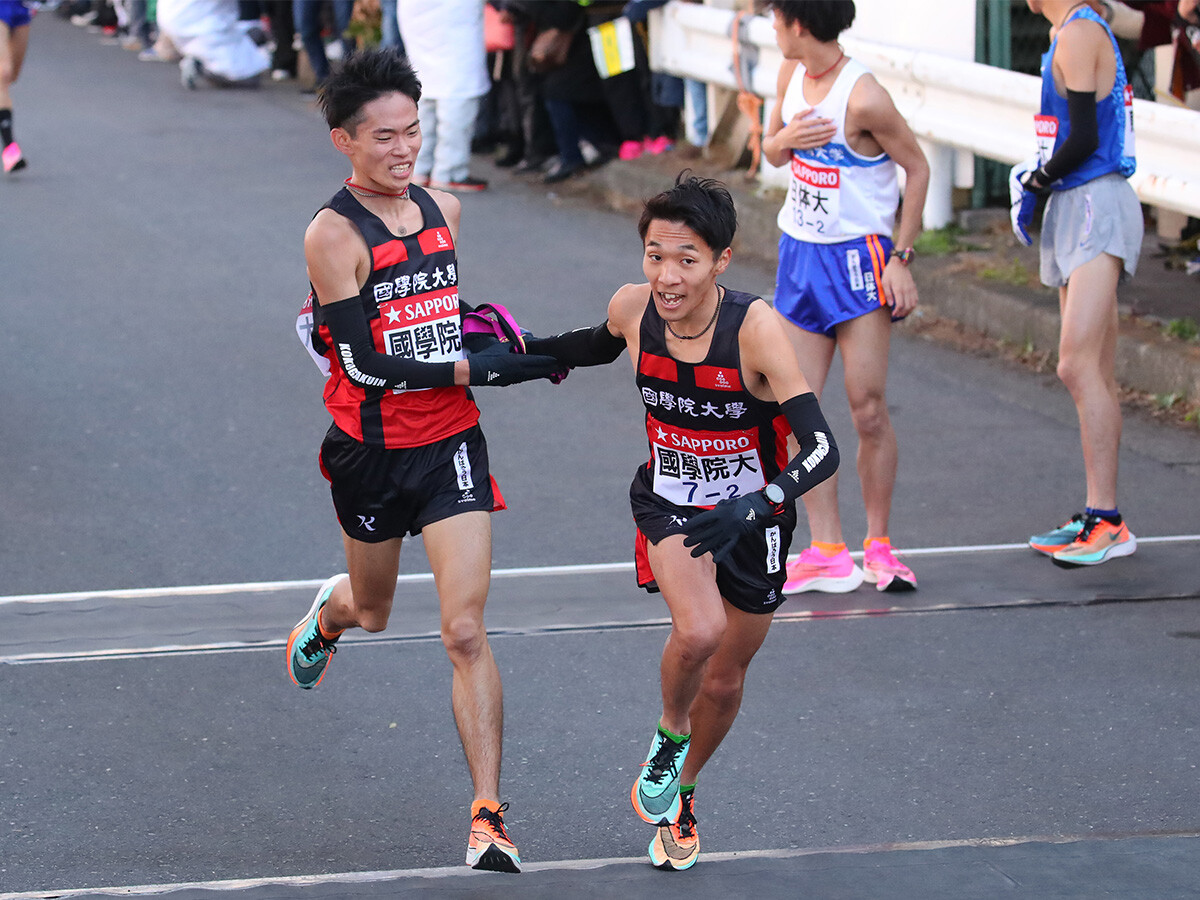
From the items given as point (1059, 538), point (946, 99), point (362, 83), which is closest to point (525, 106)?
point (946, 99)

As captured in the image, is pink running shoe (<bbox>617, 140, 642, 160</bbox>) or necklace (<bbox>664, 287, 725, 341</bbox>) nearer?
necklace (<bbox>664, 287, 725, 341</bbox>)

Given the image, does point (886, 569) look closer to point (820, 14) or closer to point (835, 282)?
point (835, 282)

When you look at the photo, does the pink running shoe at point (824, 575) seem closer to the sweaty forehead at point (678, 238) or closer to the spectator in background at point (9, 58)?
the sweaty forehead at point (678, 238)

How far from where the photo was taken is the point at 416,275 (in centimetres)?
398

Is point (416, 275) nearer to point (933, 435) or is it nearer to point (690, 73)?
point (933, 435)

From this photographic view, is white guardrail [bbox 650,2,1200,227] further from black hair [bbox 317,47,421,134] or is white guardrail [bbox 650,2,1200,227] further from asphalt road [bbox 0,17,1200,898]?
black hair [bbox 317,47,421,134]

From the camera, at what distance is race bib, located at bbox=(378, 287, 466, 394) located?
396 centimetres

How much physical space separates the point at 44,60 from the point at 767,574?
721 inches

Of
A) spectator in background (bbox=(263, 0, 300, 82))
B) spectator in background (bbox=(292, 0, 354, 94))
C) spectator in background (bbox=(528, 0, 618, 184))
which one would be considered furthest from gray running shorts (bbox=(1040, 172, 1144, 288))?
spectator in background (bbox=(263, 0, 300, 82))

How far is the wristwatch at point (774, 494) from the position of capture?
346 centimetres

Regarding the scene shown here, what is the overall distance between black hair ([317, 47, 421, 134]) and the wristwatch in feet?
4.53

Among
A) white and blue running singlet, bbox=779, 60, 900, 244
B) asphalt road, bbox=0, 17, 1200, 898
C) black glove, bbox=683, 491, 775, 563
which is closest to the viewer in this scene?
black glove, bbox=683, 491, 775, 563

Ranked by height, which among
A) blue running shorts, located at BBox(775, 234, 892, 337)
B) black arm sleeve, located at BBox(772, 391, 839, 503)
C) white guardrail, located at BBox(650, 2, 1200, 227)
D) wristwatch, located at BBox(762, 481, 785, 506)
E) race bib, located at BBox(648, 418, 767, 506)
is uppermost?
black arm sleeve, located at BBox(772, 391, 839, 503)

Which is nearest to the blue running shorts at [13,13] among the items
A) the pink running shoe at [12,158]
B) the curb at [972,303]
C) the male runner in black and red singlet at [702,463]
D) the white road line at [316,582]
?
the pink running shoe at [12,158]
